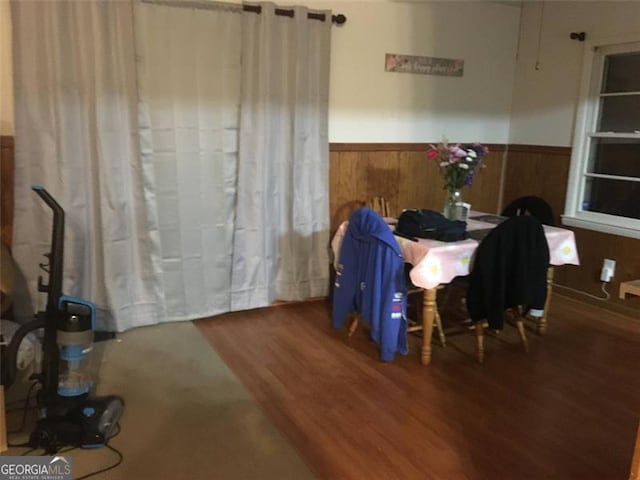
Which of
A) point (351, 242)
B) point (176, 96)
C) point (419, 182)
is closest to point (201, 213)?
point (176, 96)

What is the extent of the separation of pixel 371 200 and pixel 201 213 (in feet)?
4.51

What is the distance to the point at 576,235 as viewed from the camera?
14.4 ft

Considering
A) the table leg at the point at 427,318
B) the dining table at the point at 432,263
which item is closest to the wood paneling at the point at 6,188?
the dining table at the point at 432,263

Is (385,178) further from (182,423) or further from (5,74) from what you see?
(5,74)

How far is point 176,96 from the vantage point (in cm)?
342

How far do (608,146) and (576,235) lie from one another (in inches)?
28.4

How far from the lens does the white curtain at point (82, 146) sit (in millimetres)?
3027

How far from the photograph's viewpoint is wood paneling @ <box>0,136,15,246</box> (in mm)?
3146

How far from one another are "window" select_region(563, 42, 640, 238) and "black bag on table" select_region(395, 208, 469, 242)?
163cm

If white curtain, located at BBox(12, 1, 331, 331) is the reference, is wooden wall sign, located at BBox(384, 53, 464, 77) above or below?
above

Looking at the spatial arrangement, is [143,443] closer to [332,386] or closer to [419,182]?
[332,386]

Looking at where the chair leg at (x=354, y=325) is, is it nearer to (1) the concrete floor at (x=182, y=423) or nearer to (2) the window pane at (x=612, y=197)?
(1) the concrete floor at (x=182, y=423)

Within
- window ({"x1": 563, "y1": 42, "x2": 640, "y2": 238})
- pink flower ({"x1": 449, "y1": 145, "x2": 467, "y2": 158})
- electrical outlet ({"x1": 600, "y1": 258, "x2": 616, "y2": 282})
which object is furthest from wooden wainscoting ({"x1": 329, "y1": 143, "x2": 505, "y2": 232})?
electrical outlet ({"x1": 600, "y1": 258, "x2": 616, "y2": 282})

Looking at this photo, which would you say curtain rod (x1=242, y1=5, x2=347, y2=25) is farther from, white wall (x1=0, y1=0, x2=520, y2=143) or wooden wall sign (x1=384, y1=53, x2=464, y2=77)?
wooden wall sign (x1=384, y1=53, x2=464, y2=77)
